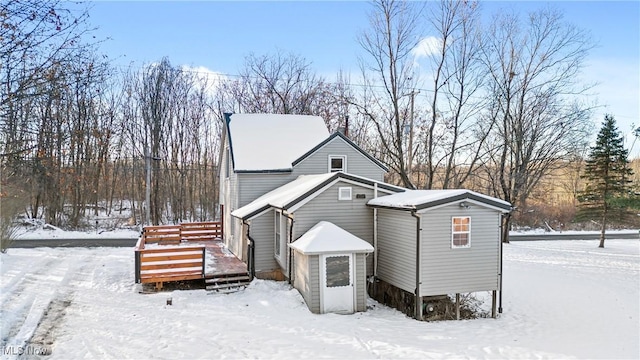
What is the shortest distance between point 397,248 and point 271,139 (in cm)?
880

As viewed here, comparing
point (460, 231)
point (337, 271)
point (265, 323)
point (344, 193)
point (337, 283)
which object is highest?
point (344, 193)

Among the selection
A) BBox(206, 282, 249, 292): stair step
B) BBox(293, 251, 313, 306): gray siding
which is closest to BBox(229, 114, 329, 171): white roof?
BBox(206, 282, 249, 292): stair step

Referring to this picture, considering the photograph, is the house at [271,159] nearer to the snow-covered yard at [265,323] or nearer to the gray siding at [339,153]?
the gray siding at [339,153]

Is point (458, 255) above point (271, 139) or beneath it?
beneath

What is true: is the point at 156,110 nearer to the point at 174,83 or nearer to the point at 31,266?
the point at 174,83

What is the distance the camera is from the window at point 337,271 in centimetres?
1111

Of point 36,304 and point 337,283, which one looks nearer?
point 36,304

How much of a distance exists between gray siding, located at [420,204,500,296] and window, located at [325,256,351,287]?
2094 mm

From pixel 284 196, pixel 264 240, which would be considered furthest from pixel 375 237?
pixel 264 240

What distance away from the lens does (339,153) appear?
17312 mm

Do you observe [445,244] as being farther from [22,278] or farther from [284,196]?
[22,278]

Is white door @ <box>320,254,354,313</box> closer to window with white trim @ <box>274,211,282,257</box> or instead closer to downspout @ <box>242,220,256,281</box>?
window with white trim @ <box>274,211,282,257</box>

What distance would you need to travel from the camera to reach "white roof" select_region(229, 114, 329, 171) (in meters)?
16.8

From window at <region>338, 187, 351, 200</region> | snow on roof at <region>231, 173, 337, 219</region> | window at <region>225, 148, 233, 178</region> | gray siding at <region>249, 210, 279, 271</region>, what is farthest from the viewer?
window at <region>225, 148, 233, 178</region>
